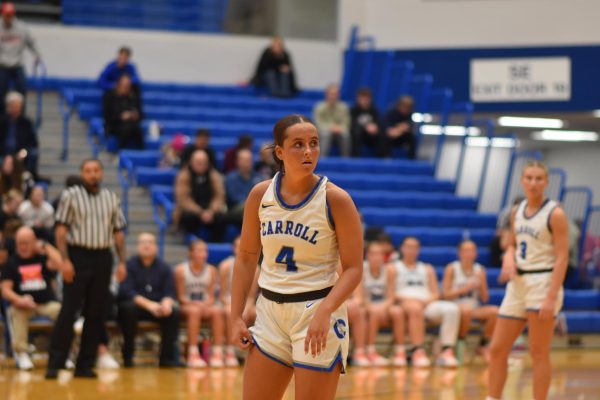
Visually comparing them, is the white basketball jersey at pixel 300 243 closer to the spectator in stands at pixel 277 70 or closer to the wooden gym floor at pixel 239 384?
the wooden gym floor at pixel 239 384

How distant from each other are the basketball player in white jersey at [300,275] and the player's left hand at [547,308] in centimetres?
253

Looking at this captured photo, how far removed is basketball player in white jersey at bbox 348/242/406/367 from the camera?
433 inches

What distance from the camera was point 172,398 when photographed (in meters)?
8.20

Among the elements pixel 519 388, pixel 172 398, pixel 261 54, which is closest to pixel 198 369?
pixel 172 398

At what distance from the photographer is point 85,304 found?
9438 mm

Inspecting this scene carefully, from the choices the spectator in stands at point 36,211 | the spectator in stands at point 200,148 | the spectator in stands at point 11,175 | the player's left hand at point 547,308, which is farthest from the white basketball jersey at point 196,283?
the player's left hand at point 547,308

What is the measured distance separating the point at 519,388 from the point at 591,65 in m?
8.63

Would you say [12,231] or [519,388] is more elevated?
[12,231]

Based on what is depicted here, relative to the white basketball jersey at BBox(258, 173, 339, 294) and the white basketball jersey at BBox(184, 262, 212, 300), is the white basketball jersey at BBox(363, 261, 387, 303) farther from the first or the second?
the white basketball jersey at BBox(258, 173, 339, 294)

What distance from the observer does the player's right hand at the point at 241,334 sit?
450 centimetres

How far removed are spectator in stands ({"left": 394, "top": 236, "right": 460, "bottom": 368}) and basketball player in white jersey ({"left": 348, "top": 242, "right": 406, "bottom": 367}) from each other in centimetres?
13

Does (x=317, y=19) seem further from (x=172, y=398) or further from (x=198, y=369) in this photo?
(x=172, y=398)

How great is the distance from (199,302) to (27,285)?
68.6 inches

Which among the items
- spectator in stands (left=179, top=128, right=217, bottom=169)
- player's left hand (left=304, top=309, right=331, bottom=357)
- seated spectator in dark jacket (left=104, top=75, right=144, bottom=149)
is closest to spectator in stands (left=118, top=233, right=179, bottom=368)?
spectator in stands (left=179, top=128, right=217, bottom=169)
